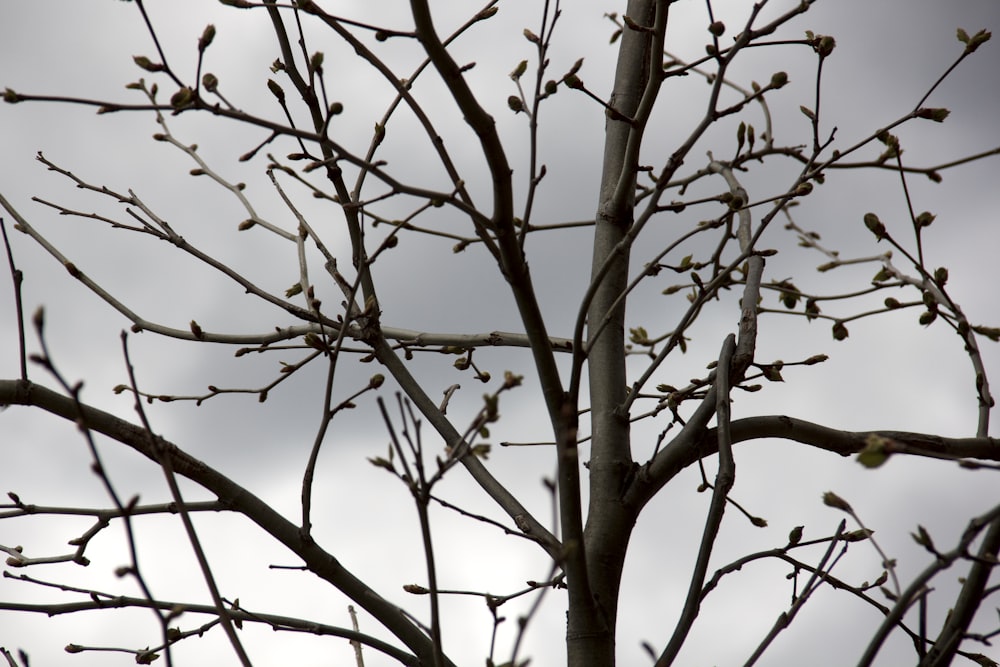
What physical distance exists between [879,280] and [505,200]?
1282 mm

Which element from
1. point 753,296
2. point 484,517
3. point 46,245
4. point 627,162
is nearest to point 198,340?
point 46,245

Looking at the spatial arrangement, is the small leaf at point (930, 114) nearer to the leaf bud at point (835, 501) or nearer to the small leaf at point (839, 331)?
the small leaf at point (839, 331)

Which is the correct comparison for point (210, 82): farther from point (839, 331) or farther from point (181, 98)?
point (839, 331)

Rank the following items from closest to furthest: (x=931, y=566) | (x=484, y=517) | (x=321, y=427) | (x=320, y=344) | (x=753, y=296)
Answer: (x=931, y=566), (x=484, y=517), (x=321, y=427), (x=320, y=344), (x=753, y=296)

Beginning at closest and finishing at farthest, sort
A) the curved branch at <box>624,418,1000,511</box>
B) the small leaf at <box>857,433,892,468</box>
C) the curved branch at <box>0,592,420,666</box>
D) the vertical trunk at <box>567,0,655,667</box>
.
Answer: the small leaf at <box>857,433,892,468</box>
the curved branch at <box>0,592,420,666</box>
the vertical trunk at <box>567,0,655,667</box>
the curved branch at <box>624,418,1000,511</box>

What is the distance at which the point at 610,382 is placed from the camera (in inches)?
84.6

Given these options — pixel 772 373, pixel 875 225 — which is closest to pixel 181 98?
pixel 772 373

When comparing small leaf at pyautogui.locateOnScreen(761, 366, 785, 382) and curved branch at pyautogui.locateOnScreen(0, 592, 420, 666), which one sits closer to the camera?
curved branch at pyautogui.locateOnScreen(0, 592, 420, 666)

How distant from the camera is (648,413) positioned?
7.60 ft

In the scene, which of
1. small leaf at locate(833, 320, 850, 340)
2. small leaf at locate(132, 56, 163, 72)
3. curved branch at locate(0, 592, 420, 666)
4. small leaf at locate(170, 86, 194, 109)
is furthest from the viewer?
small leaf at locate(833, 320, 850, 340)

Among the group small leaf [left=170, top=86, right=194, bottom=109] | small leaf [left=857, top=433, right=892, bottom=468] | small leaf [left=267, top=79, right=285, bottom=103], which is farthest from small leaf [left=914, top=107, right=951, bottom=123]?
small leaf [left=170, top=86, right=194, bottom=109]

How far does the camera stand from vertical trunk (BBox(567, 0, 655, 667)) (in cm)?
188

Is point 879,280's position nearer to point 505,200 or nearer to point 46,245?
point 505,200

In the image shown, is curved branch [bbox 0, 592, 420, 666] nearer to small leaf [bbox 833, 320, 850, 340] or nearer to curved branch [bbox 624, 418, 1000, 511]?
curved branch [bbox 624, 418, 1000, 511]
